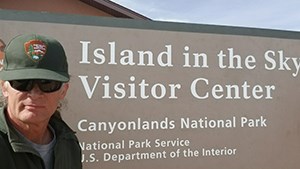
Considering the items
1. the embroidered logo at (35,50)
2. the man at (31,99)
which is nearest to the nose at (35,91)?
the man at (31,99)

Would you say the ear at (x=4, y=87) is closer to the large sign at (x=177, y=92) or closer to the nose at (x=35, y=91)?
the nose at (x=35, y=91)

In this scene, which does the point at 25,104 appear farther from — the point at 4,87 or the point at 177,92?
the point at 177,92

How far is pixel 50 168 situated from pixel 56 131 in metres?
0.19

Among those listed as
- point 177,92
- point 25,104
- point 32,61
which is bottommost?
point 25,104

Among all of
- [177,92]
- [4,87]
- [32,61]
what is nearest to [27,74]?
[32,61]

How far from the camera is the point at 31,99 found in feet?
4.21

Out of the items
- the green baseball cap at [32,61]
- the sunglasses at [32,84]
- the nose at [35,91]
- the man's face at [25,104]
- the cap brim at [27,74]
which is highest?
the green baseball cap at [32,61]

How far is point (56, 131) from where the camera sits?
148cm

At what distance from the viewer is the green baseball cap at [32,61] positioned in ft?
3.97

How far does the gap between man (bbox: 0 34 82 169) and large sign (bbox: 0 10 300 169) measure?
143cm

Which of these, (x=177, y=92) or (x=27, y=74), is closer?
(x=27, y=74)

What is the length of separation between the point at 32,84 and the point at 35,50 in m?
0.13

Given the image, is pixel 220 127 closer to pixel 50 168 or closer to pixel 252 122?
pixel 252 122

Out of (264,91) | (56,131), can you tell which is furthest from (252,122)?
(56,131)
